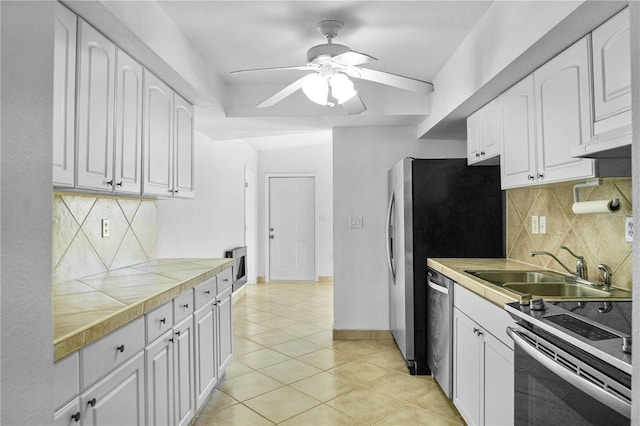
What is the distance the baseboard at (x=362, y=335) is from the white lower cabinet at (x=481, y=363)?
63.8 inches

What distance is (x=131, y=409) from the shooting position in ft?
5.37

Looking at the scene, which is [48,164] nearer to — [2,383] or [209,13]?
[2,383]

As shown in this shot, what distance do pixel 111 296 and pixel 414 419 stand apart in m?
1.89

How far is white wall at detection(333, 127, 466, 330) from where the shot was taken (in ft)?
13.9

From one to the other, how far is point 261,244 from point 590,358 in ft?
21.8

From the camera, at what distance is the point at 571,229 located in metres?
2.41

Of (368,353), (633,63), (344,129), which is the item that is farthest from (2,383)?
(344,129)

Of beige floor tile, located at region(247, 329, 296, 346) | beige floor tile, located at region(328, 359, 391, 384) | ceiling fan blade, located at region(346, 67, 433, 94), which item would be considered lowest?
beige floor tile, located at region(328, 359, 391, 384)

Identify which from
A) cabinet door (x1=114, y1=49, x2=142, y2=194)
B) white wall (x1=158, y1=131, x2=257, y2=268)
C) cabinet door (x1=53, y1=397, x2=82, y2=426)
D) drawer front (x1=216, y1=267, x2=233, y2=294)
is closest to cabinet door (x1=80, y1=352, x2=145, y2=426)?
cabinet door (x1=53, y1=397, x2=82, y2=426)

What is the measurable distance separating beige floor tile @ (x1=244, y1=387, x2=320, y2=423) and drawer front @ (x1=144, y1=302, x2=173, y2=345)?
1.03m

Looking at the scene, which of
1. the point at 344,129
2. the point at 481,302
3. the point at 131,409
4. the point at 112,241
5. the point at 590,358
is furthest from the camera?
the point at 344,129

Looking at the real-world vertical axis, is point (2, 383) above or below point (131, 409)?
above

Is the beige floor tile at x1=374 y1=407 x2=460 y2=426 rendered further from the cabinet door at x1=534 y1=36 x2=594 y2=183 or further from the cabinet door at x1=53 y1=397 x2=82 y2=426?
the cabinet door at x1=53 y1=397 x2=82 y2=426

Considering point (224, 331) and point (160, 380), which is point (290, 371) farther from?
point (160, 380)
